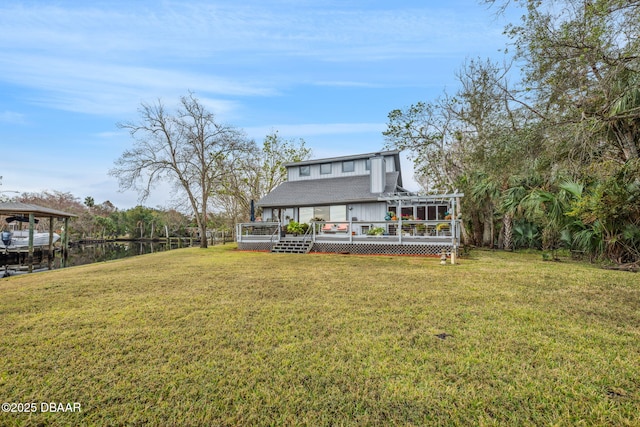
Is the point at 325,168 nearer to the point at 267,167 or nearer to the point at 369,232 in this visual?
the point at 369,232

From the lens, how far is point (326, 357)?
3.05 metres

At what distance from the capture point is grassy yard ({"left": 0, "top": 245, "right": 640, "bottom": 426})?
222cm

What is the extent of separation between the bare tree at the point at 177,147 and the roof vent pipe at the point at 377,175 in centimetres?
1075

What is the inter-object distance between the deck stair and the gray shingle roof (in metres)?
2.90

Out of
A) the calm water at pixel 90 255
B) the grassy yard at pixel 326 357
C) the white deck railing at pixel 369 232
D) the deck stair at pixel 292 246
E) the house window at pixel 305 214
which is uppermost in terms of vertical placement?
the house window at pixel 305 214

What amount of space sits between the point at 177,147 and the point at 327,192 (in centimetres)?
1206

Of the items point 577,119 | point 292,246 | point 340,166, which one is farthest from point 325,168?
point 577,119

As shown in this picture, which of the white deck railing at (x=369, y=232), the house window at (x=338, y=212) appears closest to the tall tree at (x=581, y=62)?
the white deck railing at (x=369, y=232)

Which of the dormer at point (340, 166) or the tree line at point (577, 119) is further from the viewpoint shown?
the dormer at point (340, 166)

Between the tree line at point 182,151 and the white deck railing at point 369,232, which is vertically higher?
the tree line at point 182,151

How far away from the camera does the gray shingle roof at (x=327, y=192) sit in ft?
55.7

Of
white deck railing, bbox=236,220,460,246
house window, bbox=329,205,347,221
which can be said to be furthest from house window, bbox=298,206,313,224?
white deck railing, bbox=236,220,460,246

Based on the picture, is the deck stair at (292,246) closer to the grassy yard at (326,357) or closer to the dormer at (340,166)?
the dormer at (340,166)

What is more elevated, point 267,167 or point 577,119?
point 267,167
